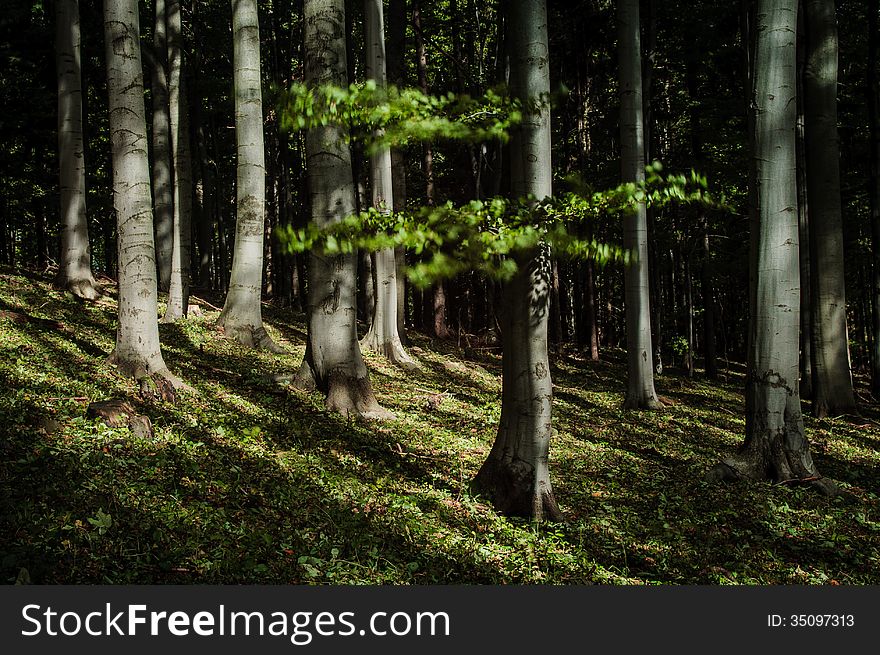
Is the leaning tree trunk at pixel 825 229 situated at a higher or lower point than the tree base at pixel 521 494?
higher

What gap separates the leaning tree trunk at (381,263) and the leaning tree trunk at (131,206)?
5499mm

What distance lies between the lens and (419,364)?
14.1m

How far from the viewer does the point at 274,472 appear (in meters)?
6.25

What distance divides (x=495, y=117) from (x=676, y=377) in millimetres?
15503

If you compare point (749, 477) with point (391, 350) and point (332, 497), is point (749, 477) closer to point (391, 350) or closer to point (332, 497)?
point (332, 497)

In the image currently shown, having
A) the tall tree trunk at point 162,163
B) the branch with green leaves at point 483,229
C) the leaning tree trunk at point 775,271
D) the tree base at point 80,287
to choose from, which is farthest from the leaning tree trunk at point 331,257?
the tall tree trunk at point 162,163

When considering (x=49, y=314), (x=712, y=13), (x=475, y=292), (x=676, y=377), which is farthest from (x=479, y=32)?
(x=49, y=314)

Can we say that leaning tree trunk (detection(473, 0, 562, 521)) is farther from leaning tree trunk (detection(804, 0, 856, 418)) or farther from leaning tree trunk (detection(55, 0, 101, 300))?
leaning tree trunk (detection(55, 0, 101, 300))

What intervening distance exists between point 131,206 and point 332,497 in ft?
14.9

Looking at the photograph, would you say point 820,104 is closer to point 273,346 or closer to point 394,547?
point 273,346

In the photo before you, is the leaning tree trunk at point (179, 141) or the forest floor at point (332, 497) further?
the leaning tree trunk at point (179, 141)

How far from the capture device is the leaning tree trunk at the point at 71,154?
12516mm

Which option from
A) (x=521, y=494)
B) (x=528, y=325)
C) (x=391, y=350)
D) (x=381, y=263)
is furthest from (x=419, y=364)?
(x=528, y=325)

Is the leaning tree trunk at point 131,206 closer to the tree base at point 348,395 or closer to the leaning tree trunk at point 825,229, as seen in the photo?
the tree base at point 348,395
